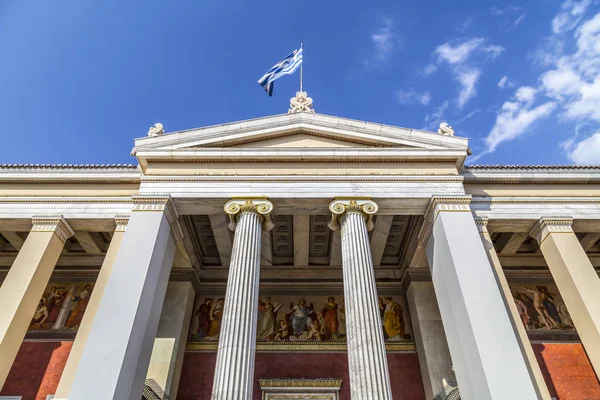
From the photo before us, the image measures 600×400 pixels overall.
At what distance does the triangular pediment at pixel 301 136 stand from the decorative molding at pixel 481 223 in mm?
2399

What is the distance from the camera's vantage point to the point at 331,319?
16062mm

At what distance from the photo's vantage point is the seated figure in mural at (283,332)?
612 inches

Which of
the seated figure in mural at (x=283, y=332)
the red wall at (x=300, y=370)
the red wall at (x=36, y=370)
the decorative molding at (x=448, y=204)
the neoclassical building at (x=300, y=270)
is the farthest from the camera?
the seated figure in mural at (x=283, y=332)

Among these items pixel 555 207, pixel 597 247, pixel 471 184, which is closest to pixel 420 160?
pixel 471 184

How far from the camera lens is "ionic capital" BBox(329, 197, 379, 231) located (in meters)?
12.2

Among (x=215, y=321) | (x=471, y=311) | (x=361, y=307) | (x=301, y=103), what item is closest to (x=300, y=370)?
(x=215, y=321)

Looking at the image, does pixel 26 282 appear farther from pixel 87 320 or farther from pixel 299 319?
pixel 299 319

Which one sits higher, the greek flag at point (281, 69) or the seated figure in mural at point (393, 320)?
the greek flag at point (281, 69)

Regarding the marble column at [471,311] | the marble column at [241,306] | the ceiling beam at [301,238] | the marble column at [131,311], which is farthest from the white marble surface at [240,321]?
the marble column at [471,311]

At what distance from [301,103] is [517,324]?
1001 cm

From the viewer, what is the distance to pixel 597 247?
16.2 meters

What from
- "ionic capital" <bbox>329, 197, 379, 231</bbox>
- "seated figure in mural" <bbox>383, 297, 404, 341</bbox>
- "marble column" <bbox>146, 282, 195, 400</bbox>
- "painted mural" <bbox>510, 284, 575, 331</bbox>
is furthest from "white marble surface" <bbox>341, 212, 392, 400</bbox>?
"painted mural" <bbox>510, 284, 575, 331</bbox>

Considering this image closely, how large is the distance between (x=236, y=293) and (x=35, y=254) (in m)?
6.69

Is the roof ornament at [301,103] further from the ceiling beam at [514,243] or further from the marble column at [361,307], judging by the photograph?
the ceiling beam at [514,243]
